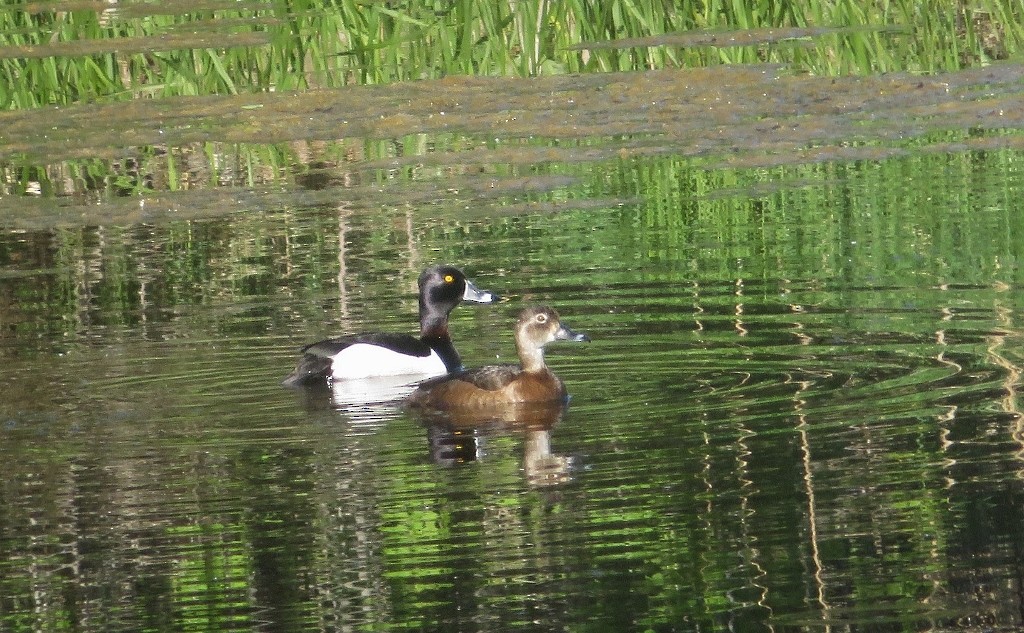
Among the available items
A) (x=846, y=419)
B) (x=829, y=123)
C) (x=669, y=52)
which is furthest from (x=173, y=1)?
(x=846, y=419)

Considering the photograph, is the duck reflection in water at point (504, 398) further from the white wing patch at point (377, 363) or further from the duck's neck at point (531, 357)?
the white wing patch at point (377, 363)

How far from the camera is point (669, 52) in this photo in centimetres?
1719

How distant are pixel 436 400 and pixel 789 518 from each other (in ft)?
9.20

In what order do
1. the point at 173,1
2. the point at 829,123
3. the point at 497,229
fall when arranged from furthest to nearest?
1. the point at 173,1
2. the point at 829,123
3. the point at 497,229

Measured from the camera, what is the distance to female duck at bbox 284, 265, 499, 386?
360 inches

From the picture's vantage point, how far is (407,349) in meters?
9.53

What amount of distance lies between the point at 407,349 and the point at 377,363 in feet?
0.55

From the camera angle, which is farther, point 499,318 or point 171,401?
point 499,318

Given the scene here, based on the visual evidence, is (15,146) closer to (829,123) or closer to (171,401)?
(829,123)

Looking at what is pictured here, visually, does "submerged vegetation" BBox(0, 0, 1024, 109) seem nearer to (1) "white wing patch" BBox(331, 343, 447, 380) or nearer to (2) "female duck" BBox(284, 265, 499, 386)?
(2) "female duck" BBox(284, 265, 499, 386)

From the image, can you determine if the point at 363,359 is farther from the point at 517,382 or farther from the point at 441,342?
the point at 517,382

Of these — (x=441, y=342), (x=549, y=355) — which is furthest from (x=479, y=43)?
(x=549, y=355)

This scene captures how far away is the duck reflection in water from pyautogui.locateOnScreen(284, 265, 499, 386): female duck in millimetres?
500

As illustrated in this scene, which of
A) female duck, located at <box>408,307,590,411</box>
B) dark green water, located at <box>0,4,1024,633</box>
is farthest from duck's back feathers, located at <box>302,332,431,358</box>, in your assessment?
female duck, located at <box>408,307,590,411</box>
